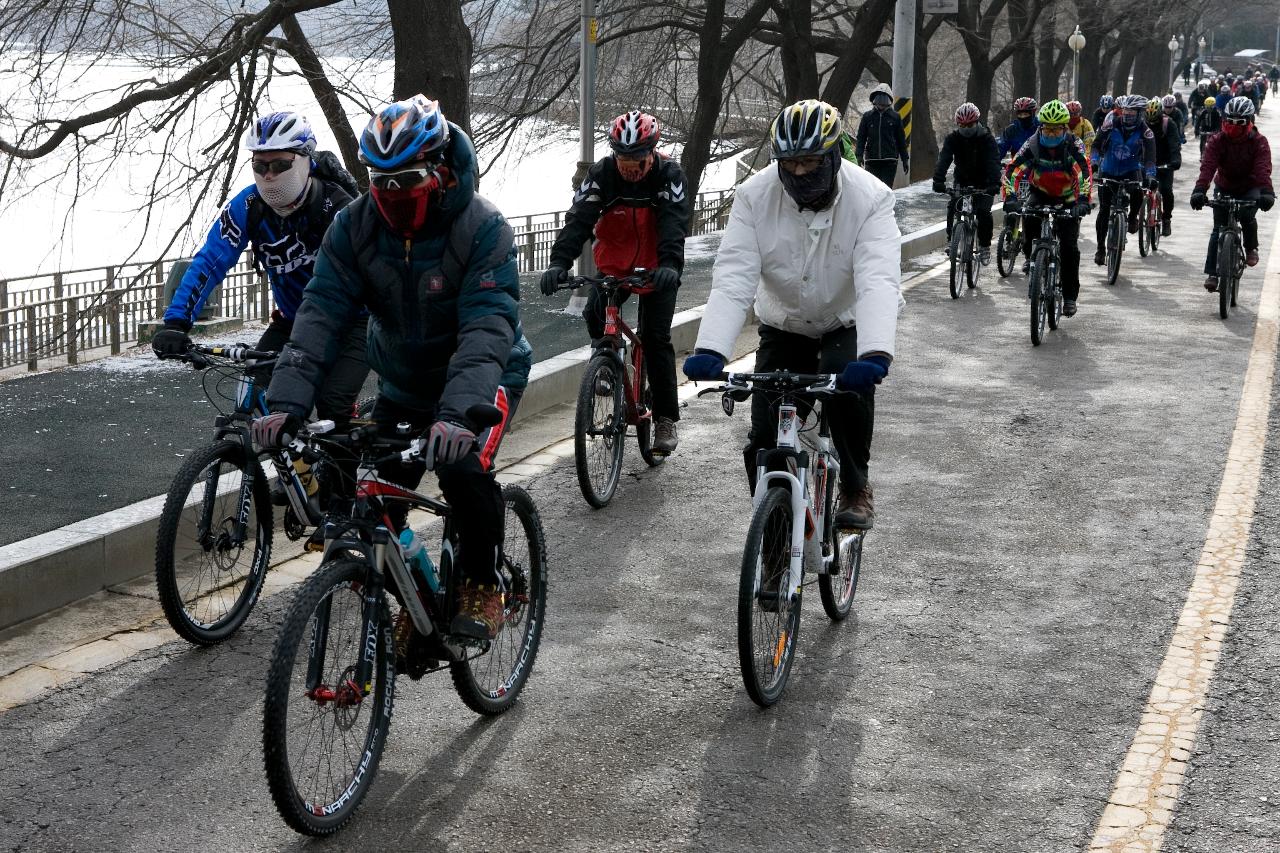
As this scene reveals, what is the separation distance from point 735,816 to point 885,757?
641 mm

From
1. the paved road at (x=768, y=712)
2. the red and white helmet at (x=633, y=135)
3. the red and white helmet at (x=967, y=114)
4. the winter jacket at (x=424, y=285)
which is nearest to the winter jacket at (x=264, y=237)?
the paved road at (x=768, y=712)

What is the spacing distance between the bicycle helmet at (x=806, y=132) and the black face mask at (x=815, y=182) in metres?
0.08

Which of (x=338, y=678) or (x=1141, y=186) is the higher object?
(x=1141, y=186)

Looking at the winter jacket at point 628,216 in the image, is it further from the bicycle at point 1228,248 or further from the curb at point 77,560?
the bicycle at point 1228,248

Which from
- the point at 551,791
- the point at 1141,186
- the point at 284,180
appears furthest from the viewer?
the point at 1141,186

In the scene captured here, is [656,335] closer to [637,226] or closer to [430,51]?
[637,226]

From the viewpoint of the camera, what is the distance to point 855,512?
5.77 m

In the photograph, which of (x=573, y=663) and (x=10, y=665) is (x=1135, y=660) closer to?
(x=573, y=663)

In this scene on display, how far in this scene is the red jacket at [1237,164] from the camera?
13.8 meters

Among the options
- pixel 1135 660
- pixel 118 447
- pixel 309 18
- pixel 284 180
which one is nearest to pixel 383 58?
pixel 309 18

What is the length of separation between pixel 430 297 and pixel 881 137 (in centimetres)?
1610

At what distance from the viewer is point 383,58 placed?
19.8m

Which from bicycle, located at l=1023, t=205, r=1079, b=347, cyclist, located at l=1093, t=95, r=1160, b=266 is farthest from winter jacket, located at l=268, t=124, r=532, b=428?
cyclist, located at l=1093, t=95, r=1160, b=266

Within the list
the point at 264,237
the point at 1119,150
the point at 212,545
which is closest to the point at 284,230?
the point at 264,237
